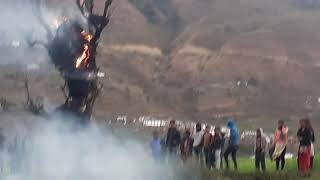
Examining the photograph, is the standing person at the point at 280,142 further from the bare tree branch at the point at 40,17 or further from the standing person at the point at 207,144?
the bare tree branch at the point at 40,17

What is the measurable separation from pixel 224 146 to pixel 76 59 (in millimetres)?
4471

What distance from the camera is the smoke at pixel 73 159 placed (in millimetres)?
16750

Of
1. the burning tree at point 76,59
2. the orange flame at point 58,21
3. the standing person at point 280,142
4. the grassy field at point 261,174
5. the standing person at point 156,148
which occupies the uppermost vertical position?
the orange flame at point 58,21

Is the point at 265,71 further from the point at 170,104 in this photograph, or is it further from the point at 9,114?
the point at 9,114

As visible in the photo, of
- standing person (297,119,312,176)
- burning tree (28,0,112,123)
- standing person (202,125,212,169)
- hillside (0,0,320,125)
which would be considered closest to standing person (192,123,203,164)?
standing person (202,125,212,169)

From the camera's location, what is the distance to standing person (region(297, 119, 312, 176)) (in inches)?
700

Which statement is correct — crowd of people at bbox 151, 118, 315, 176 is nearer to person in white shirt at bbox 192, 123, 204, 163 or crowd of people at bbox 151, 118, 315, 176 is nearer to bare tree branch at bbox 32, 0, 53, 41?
person in white shirt at bbox 192, 123, 204, 163

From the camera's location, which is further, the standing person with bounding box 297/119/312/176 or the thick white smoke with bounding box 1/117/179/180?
the standing person with bounding box 297/119/312/176

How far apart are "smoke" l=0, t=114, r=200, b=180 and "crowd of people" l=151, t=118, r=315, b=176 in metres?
1.24

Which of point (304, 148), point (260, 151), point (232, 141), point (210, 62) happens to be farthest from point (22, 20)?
point (210, 62)

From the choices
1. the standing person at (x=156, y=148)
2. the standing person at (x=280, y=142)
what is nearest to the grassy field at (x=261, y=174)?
the standing person at (x=280, y=142)

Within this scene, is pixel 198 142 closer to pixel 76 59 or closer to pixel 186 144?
pixel 186 144

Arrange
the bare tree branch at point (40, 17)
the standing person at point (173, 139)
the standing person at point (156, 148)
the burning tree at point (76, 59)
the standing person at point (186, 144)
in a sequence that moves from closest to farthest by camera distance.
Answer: the burning tree at point (76, 59), the standing person at point (156, 148), the standing person at point (186, 144), the standing person at point (173, 139), the bare tree branch at point (40, 17)

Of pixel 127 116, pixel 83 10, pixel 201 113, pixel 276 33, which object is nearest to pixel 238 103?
pixel 201 113
